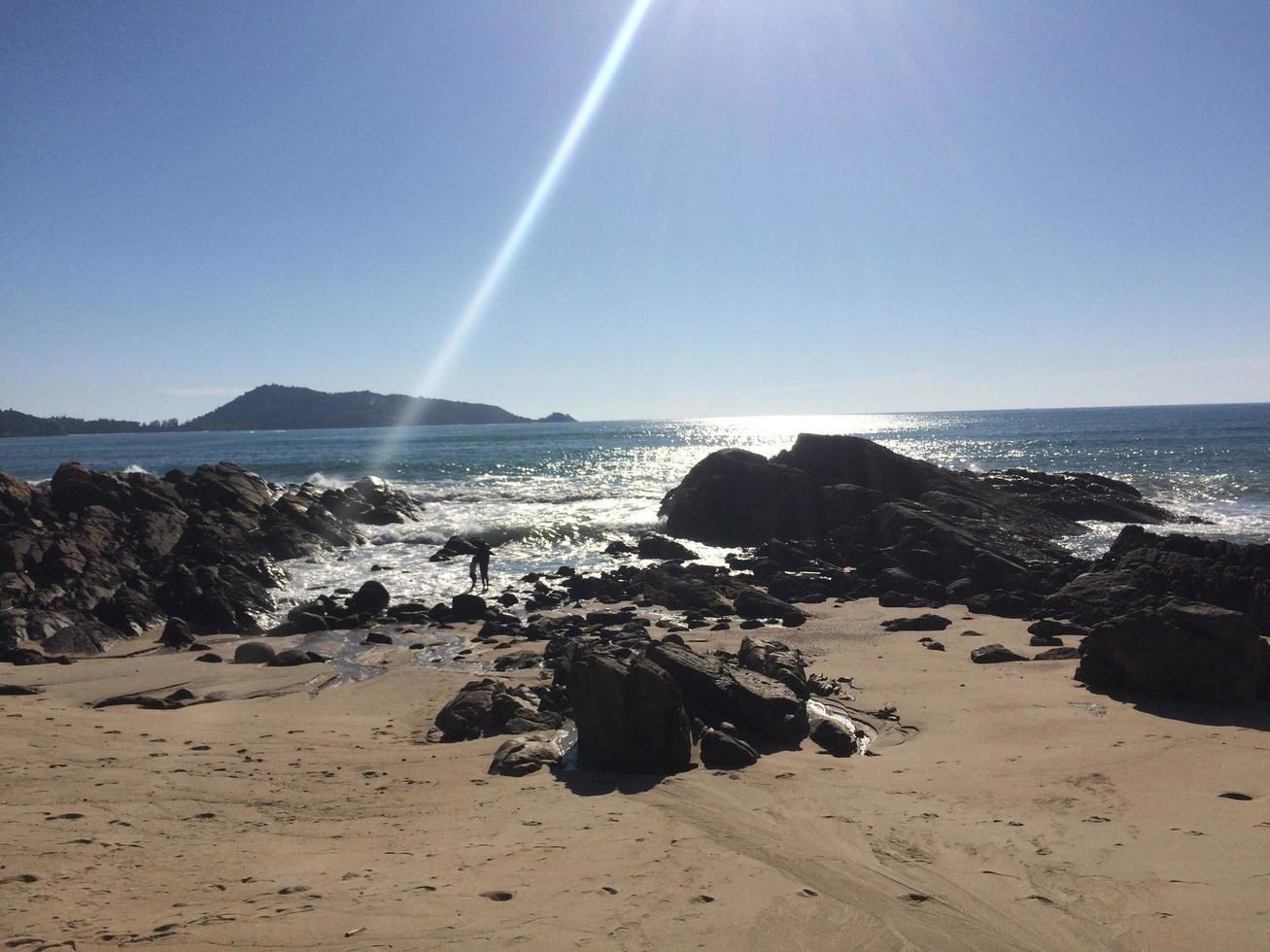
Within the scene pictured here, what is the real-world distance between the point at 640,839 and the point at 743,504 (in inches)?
900

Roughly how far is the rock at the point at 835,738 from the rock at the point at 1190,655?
12.6 feet

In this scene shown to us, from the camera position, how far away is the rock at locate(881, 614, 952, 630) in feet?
49.3

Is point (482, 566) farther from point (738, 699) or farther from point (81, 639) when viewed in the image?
point (738, 699)

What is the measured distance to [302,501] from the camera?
103 ft

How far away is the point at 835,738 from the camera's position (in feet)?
27.8

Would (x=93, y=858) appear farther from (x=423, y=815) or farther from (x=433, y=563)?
(x=433, y=563)

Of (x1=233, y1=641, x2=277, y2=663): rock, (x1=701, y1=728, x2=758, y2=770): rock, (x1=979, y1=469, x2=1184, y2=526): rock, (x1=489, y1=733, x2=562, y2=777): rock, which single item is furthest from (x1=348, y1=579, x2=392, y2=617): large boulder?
(x1=979, y1=469, x2=1184, y2=526): rock

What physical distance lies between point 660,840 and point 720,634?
29.3 ft

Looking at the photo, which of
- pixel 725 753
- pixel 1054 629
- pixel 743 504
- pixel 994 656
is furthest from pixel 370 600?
pixel 743 504

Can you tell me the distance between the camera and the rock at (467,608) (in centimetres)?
1706

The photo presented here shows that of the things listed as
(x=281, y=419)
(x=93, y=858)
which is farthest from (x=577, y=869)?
(x=281, y=419)

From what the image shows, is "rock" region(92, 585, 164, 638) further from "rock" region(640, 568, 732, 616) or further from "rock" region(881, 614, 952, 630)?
"rock" region(881, 614, 952, 630)

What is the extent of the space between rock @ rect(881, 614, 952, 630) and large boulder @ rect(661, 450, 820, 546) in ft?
36.3

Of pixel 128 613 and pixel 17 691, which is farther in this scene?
pixel 128 613
